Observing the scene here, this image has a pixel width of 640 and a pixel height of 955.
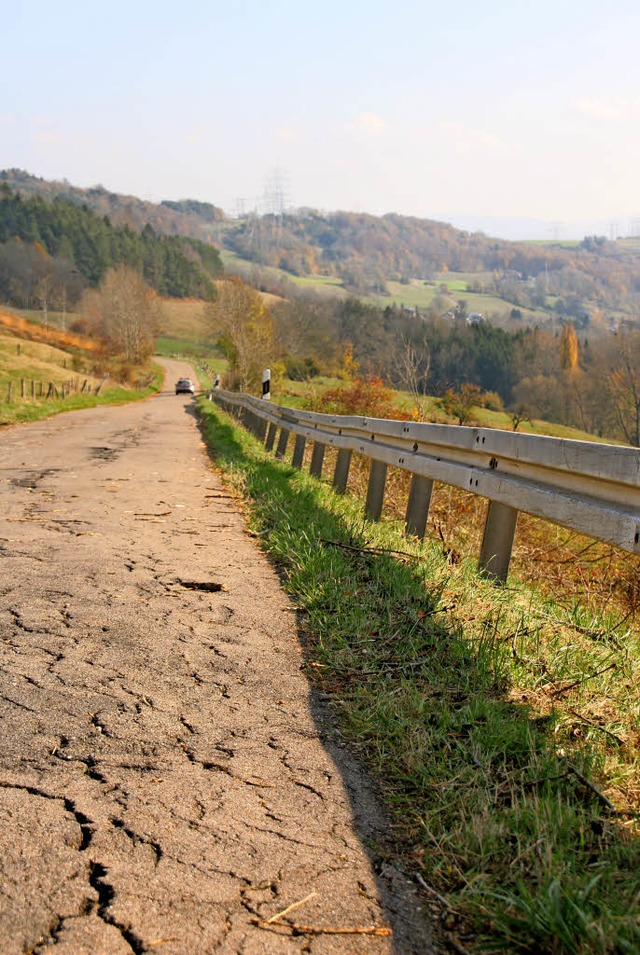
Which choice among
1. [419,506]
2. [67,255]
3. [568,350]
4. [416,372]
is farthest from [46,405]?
[67,255]

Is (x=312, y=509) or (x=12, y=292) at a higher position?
(x=12, y=292)

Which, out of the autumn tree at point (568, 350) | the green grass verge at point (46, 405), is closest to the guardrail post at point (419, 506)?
the green grass verge at point (46, 405)

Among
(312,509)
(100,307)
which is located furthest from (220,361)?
(312,509)

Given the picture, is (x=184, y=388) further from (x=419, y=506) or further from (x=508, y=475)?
(x=508, y=475)

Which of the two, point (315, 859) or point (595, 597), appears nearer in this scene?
point (315, 859)

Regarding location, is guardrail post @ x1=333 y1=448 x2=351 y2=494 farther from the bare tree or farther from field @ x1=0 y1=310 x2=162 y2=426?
field @ x1=0 y1=310 x2=162 y2=426

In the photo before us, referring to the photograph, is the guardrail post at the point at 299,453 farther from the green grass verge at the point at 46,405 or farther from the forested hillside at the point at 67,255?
the forested hillside at the point at 67,255

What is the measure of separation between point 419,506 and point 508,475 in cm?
168

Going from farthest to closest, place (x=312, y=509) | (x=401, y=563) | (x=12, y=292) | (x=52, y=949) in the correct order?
(x=12, y=292) < (x=312, y=509) < (x=401, y=563) < (x=52, y=949)

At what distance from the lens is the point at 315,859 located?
2.29m

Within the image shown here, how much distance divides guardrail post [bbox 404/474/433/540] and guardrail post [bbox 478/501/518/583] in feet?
3.93

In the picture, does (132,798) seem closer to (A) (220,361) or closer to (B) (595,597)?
(B) (595,597)

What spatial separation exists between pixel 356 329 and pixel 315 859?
94416mm

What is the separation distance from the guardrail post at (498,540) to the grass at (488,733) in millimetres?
114
